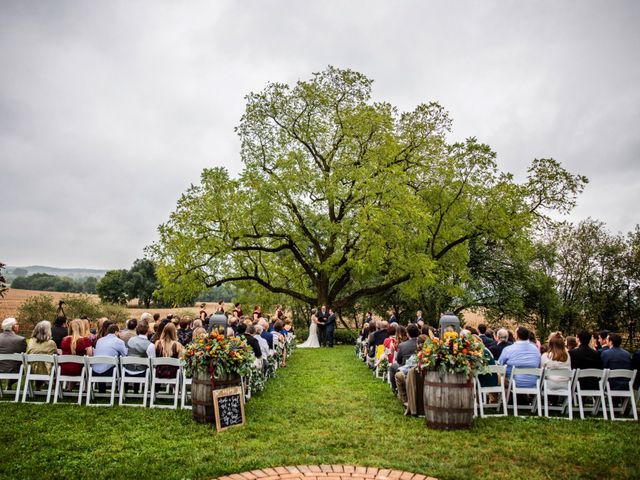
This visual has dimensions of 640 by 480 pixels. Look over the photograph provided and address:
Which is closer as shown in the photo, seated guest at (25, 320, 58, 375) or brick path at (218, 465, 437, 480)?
brick path at (218, 465, 437, 480)

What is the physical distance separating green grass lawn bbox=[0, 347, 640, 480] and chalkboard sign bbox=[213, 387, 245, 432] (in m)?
0.19

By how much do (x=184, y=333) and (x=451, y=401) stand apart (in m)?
7.37

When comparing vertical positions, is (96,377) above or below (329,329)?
below

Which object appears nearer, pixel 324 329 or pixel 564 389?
pixel 564 389

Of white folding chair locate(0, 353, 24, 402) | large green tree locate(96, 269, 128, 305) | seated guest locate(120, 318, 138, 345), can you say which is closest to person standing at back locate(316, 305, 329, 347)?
seated guest locate(120, 318, 138, 345)

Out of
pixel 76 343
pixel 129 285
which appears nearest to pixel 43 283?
pixel 129 285

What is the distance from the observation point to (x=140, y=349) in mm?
9617

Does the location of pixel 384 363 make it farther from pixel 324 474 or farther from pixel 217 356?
pixel 324 474

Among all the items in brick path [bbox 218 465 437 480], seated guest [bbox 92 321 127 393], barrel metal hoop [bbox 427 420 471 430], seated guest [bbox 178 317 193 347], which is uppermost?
seated guest [bbox 178 317 193 347]

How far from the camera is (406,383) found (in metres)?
8.50

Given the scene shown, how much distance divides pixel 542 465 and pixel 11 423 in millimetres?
7712

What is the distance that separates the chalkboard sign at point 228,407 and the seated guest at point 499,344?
5720 millimetres

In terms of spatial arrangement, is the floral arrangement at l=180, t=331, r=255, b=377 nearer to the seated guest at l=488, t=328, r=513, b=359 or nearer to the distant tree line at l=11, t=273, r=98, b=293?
the seated guest at l=488, t=328, r=513, b=359

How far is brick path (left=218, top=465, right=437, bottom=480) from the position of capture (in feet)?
17.0
